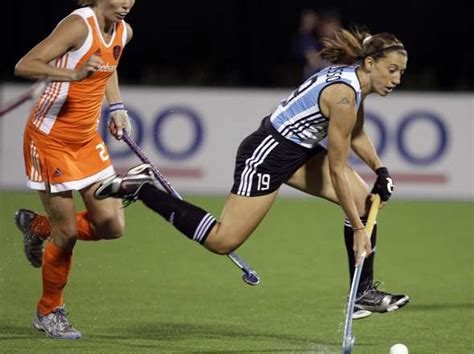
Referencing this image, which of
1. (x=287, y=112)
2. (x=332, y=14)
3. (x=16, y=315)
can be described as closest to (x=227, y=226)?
(x=287, y=112)

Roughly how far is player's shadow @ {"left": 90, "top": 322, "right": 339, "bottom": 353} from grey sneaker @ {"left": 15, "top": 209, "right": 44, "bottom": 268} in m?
0.61

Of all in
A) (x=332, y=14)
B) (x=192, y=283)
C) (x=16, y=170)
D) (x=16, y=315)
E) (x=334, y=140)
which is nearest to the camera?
(x=334, y=140)

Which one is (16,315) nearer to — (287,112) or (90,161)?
(90,161)

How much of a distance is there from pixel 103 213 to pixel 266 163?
84 centimetres

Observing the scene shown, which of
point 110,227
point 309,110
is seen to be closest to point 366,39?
point 309,110

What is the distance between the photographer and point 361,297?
6.37 meters

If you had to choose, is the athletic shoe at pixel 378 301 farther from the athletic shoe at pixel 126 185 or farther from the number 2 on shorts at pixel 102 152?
the number 2 on shorts at pixel 102 152

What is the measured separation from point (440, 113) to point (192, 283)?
17.2 feet

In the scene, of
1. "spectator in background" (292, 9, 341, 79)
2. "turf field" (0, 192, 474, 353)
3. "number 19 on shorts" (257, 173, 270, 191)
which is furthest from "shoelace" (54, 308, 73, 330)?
"spectator in background" (292, 9, 341, 79)

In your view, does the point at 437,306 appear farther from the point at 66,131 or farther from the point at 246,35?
the point at 246,35

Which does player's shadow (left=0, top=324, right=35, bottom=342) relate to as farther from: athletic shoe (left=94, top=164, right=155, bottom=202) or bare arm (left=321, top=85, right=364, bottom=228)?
bare arm (left=321, top=85, right=364, bottom=228)

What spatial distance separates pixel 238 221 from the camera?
613 cm

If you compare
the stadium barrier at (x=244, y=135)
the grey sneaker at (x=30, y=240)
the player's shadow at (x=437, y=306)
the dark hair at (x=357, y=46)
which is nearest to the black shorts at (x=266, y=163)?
the dark hair at (x=357, y=46)

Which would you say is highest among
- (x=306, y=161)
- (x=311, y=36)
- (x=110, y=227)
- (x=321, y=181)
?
(x=306, y=161)
